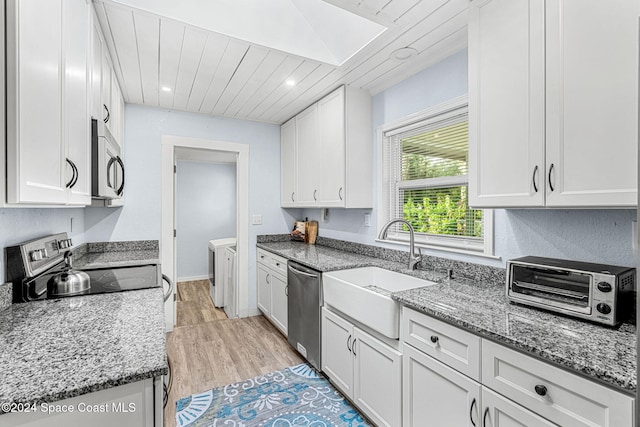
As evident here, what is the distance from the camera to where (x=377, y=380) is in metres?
1.71

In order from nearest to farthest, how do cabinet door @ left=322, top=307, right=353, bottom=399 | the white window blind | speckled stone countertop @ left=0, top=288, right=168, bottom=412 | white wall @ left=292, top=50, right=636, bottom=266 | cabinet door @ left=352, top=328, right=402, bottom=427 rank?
speckled stone countertop @ left=0, top=288, right=168, bottom=412 < white wall @ left=292, top=50, right=636, bottom=266 < cabinet door @ left=352, top=328, right=402, bottom=427 < cabinet door @ left=322, top=307, right=353, bottom=399 < the white window blind

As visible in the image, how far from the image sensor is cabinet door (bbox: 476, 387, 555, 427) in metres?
1.01

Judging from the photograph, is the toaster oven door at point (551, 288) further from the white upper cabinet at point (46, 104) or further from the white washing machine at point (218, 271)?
A: the white washing machine at point (218, 271)

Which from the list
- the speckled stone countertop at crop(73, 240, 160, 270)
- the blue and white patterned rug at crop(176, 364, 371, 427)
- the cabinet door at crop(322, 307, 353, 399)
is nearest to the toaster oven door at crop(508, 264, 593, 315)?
the cabinet door at crop(322, 307, 353, 399)

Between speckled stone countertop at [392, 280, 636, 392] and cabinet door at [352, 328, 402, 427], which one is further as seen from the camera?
cabinet door at [352, 328, 402, 427]

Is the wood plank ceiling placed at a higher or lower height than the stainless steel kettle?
higher

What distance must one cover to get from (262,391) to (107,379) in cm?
163

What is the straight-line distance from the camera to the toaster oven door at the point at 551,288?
1.16 m

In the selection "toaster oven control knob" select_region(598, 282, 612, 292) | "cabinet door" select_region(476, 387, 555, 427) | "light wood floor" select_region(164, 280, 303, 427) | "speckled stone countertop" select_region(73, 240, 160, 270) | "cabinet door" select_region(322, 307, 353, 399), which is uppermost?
"toaster oven control knob" select_region(598, 282, 612, 292)

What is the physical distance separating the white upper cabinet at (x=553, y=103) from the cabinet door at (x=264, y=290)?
93.0 inches

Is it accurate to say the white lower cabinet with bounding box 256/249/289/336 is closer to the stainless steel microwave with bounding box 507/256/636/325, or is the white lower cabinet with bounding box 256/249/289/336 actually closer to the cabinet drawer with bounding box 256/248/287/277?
the cabinet drawer with bounding box 256/248/287/277

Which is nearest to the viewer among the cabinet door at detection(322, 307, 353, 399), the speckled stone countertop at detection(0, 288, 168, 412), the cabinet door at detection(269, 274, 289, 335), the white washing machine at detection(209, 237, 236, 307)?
the speckled stone countertop at detection(0, 288, 168, 412)

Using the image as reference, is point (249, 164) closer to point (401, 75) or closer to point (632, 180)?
point (401, 75)

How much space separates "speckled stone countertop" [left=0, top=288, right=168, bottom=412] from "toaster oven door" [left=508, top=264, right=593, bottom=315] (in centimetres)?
141
